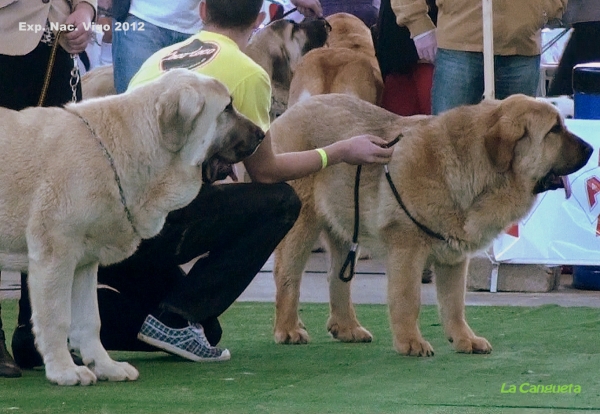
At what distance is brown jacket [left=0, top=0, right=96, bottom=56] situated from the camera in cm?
460

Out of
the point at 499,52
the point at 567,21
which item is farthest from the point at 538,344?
the point at 567,21

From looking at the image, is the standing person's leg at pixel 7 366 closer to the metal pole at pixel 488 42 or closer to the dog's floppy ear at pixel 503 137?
the dog's floppy ear at pixel 503 137

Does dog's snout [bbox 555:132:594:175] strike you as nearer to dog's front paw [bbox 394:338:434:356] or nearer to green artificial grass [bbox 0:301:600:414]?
green artificial grass [bbox 0:301:600:414]

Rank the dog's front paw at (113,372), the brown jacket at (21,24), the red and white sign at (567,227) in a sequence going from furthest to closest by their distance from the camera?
1. the red and white sign at (567,227)
2. the brown jacket at (21,24)
3. the dog's front paw at (113,372)

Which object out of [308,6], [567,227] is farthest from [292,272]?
[308,6]

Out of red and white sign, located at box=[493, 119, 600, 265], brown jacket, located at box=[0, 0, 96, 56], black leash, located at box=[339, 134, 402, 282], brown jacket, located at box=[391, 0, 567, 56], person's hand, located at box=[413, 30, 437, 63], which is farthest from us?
red and white sign, located at box=[493, 119, 600, 265]

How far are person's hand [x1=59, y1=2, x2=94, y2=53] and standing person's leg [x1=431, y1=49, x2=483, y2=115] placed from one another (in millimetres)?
2356

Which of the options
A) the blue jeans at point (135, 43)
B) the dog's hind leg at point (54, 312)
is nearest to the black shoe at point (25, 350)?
the dog's hind leg at point (54, 312)

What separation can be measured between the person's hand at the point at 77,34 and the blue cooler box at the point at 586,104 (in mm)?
3752

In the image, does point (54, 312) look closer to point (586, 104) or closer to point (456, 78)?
point (456, 78)

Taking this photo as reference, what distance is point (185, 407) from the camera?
364 cm

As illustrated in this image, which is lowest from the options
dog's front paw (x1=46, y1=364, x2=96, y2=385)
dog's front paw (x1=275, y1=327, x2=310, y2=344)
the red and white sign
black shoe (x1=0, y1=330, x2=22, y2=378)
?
the red and white sign

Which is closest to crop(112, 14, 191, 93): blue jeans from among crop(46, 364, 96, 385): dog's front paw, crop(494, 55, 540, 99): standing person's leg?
Result: crop(494, 55, 540, 99): standing person's leg

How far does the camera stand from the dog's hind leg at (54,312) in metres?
3.95
